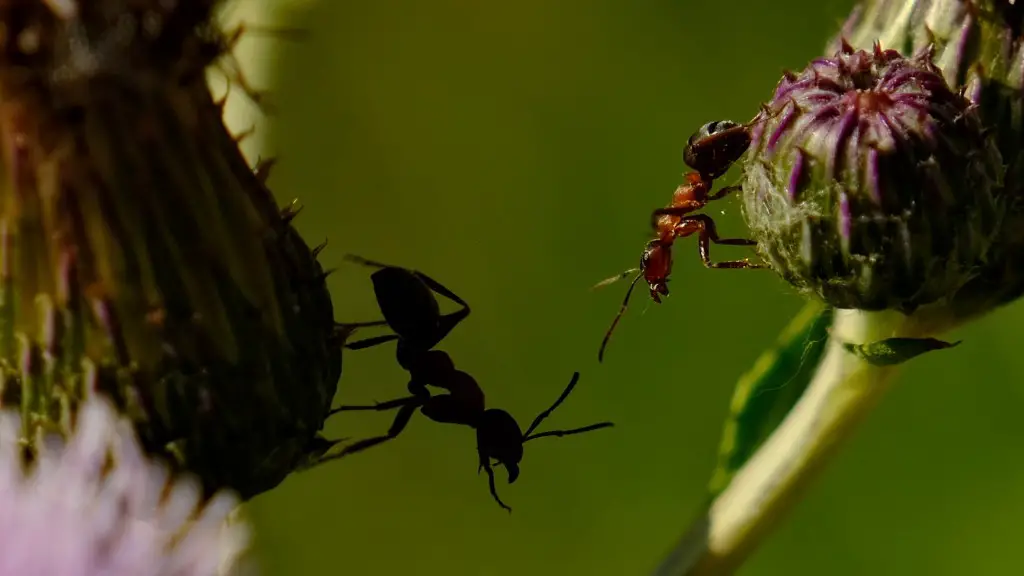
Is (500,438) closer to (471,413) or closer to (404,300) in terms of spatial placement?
(471,413)

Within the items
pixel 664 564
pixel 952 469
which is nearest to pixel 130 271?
pixel 664 564

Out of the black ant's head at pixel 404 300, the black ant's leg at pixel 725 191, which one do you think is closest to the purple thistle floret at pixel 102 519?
the black ant's head at pixel 404 300

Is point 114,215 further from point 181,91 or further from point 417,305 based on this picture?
point 417,305

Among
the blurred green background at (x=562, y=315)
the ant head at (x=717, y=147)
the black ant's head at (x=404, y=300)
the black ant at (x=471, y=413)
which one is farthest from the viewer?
the blurred green background at (x=562, y=315)

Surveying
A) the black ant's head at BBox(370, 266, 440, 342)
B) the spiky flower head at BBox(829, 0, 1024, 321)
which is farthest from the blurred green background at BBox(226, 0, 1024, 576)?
the spiky flower head at BBox(829, 0, 1024, 321)

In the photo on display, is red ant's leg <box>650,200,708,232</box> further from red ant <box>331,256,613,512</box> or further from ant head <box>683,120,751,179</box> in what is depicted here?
red ant <box>331,256,613,512</box>

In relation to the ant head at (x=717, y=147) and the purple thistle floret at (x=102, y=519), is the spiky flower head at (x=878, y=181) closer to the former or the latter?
the ant head at (x=717, y=147)
